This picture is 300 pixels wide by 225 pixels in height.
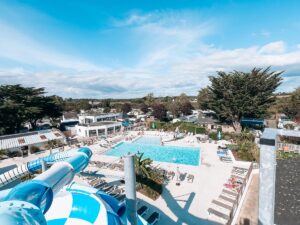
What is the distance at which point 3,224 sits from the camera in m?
1.66

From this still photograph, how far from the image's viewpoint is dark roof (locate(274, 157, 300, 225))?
28.7 ft

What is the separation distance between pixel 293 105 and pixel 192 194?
128 feet

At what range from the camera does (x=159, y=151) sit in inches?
1146

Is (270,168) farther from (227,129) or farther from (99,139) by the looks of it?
(227,129)

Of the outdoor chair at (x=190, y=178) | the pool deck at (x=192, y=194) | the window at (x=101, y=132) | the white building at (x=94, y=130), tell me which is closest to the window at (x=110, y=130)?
the white building at (x=94, y=130)

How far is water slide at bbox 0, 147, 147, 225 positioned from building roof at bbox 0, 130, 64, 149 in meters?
20.0

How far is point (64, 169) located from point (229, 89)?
36.1 metres

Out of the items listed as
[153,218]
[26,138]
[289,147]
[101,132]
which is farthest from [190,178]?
[101,132]

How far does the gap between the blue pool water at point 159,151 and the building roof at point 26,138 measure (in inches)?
408

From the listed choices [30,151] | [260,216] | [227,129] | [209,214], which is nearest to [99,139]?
[30,151]

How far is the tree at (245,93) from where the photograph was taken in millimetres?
34719

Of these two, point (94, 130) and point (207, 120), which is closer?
point (94, 130)

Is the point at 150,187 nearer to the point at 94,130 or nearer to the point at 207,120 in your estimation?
the point at 94,130

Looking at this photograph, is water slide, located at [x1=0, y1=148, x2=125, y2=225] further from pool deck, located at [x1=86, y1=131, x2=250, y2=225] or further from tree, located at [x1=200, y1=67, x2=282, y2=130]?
tree, located at [x1=200, y1=67, x2=282, y2=130]
